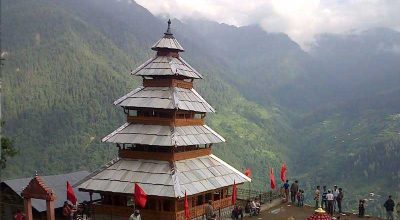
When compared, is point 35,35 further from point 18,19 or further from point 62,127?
point 62,127

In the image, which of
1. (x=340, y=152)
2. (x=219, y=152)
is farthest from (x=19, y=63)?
(x=340, y=152)

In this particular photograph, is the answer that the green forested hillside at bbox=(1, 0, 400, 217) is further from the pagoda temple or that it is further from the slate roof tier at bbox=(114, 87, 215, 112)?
the pagoda temple

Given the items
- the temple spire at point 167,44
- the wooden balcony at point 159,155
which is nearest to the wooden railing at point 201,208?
the wooden balcony at point 159,155

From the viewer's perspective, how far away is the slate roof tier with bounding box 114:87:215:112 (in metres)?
33.7

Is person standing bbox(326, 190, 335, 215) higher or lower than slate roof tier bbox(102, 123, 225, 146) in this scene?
lower

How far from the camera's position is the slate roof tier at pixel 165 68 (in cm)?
3500

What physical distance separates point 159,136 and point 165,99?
273cm

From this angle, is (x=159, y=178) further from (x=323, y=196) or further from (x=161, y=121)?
(x=323, y=196)

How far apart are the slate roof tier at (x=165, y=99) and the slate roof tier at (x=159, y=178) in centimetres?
367

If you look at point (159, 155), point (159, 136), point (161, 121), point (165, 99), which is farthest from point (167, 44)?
point (159, 155)

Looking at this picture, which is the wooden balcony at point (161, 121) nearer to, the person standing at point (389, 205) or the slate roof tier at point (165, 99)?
the slate roof tier at point (165, 99)

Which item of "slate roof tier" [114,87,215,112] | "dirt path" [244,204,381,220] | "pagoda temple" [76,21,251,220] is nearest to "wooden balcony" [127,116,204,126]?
"pagoda temple" [76,21,251,220]

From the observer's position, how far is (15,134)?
129250 millimetres

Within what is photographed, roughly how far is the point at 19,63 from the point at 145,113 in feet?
445
